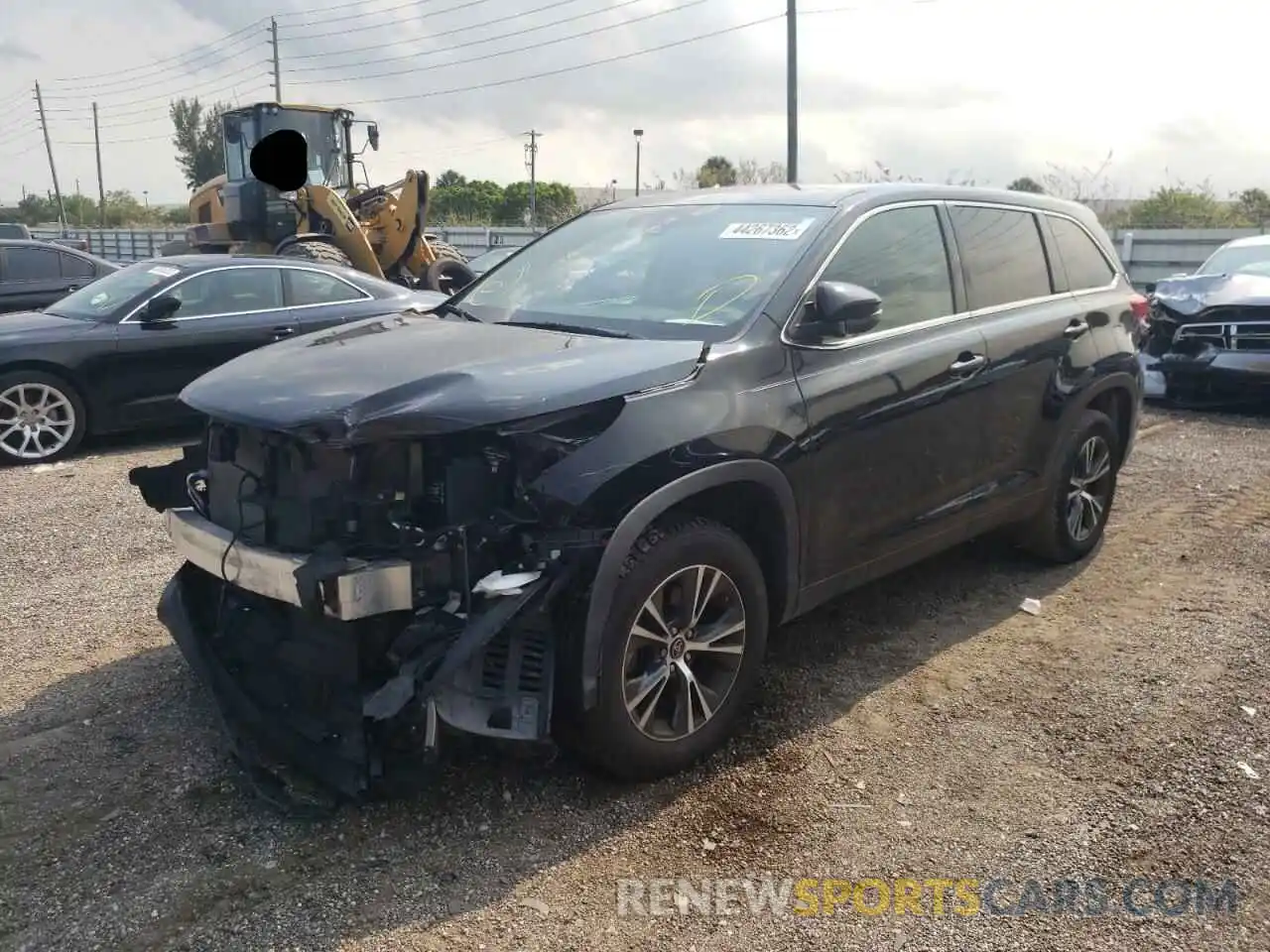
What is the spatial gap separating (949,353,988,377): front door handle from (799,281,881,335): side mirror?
668mm

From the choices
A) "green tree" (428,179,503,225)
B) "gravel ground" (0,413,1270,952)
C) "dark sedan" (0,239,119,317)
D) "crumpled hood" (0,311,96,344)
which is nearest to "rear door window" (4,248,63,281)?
"dark sedan" (0,239,119,317)

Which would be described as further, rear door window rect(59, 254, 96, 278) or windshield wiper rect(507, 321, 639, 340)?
rear door window rect(59, 254, 96, 278)

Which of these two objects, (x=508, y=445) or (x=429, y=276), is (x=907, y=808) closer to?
(x=508, y=445)

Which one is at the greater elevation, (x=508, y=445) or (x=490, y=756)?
(x=508, y=445)

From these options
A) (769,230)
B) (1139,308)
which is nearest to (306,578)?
(769,230)

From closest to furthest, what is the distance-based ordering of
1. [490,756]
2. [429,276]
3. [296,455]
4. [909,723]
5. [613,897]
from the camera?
[613,897] < [296,455] < [490,756] < [909,723] < [429,276]

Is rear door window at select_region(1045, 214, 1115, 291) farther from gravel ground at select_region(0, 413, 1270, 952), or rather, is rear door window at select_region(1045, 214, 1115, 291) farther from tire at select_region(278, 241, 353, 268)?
tire at select_region(278, 241, 353, 268)

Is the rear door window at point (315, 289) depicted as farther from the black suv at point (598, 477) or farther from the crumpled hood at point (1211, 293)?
the crumpled hood at point (1211, 293)

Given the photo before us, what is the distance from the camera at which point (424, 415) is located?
2.92 m

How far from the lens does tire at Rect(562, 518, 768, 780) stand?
125 inches

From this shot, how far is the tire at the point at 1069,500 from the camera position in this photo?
5238 millimetres

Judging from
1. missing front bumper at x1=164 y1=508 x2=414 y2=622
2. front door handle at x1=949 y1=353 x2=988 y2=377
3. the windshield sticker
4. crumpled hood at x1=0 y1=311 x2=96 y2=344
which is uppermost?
the windshield sticker

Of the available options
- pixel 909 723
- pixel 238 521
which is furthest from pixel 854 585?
pixel 238 521

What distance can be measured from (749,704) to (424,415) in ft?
5.88
